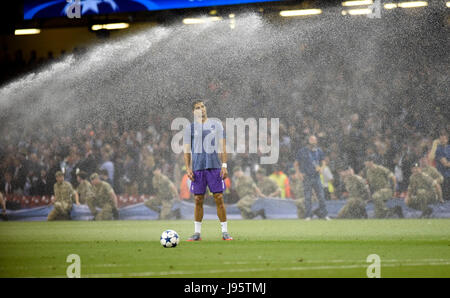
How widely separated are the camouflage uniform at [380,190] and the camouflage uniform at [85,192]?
7.27 m

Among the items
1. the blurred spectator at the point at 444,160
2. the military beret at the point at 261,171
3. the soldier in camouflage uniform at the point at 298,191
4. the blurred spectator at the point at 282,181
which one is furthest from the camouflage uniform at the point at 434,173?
the military beret at the point at 261,171

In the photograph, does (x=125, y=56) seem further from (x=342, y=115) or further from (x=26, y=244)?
(x=26, y=244)

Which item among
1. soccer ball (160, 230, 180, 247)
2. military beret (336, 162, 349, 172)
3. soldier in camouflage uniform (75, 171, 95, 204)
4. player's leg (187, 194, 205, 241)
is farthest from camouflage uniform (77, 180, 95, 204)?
soccer ball (160, 230, 180, 247)

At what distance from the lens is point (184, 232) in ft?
46.0

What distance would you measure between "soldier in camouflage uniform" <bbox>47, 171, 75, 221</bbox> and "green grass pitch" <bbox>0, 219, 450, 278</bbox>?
4282 millimetres

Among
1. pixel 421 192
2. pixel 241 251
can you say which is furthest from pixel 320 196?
pixel 241 251

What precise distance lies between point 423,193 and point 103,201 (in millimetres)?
8211

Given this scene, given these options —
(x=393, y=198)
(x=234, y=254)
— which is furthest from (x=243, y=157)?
(x=234, y=254)

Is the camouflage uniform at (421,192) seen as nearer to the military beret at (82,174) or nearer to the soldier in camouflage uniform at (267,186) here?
the soldier in camouflage uniform at (267,186)

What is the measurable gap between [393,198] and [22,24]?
11303 mm

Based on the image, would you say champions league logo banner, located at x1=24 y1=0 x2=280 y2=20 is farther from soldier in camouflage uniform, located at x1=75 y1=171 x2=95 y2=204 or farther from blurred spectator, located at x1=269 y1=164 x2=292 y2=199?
blurred spectator, located at x1=269 y1=164 x2=292 y2=199

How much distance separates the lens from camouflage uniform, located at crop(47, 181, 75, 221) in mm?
19672

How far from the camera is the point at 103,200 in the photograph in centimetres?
1958

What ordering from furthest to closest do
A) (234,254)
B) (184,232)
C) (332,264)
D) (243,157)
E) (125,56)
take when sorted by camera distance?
(125,56) → (243,157) → (184,232) → (234,254) → (332,264)
